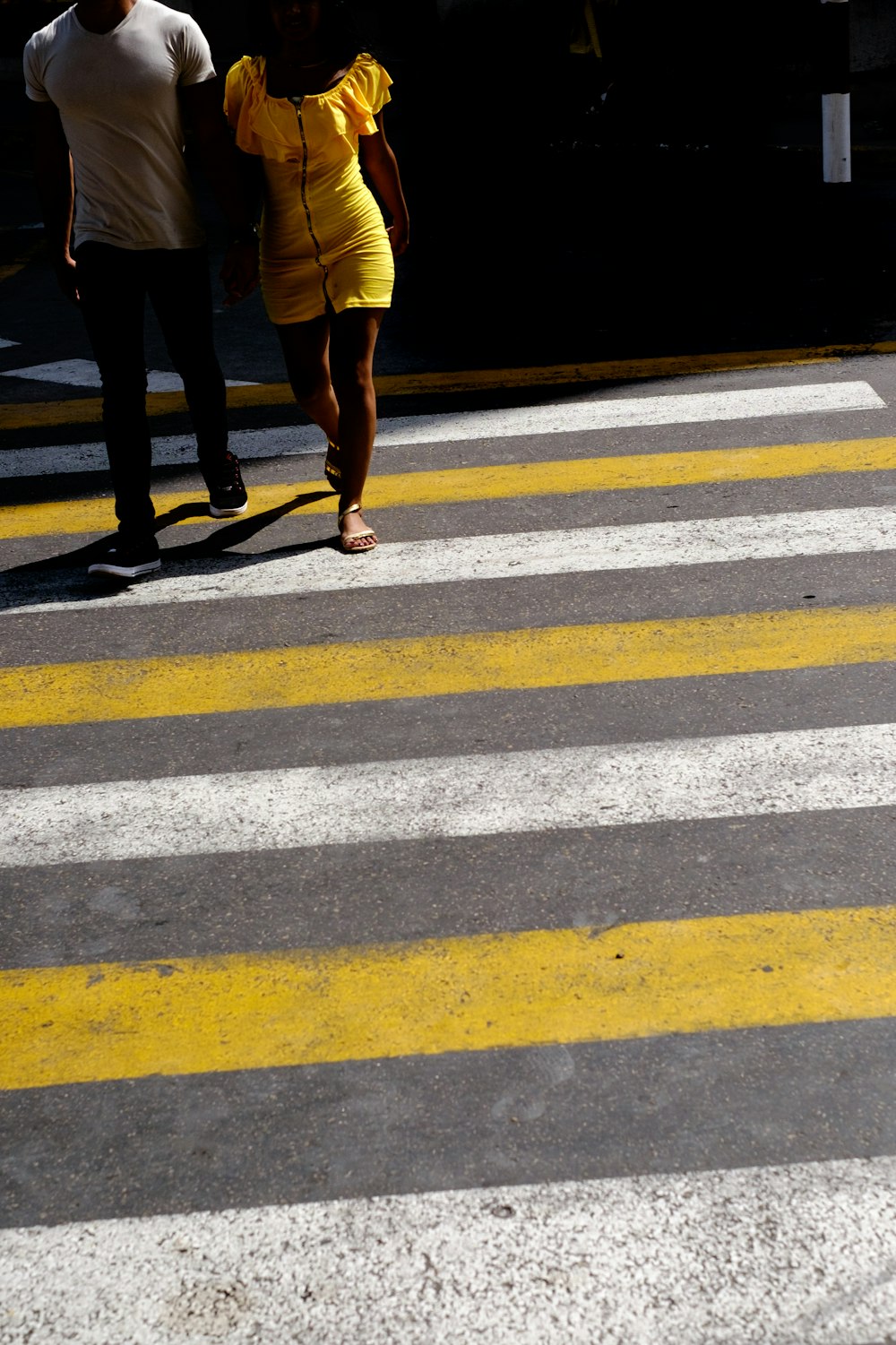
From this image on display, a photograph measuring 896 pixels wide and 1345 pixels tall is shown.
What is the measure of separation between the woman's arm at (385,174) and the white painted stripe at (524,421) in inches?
45.4

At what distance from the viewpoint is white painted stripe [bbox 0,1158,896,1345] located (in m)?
2.23

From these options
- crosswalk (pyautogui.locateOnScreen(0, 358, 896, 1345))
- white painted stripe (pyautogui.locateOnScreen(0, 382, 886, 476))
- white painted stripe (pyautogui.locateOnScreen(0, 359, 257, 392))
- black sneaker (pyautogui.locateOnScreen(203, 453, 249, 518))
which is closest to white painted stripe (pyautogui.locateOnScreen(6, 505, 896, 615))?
crosswalk (pyautogui.locateOnScreen(0, 358, 896, 1345))

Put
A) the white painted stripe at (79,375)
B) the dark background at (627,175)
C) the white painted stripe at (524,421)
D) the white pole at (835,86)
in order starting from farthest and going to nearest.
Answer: the white pole at (835,86), the dark background at (627,175), the white painted stripe at (79,375), the white painted stripe at (524,421)

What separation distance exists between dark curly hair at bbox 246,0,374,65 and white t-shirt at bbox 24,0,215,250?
0.58ft

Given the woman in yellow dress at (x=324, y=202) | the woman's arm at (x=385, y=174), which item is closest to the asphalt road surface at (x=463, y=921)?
the woman in yellow dress at (x=324, y=202)

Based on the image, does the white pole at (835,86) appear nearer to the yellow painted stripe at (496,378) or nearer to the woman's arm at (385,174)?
the yellow painted stripe at (496,378)

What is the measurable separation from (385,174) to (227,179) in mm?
565

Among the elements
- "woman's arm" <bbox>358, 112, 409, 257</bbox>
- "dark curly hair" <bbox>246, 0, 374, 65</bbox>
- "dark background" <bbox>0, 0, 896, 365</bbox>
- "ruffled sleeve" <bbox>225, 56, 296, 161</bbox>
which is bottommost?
"dark background" <bbox>0, 0, 896, 365</bbox>

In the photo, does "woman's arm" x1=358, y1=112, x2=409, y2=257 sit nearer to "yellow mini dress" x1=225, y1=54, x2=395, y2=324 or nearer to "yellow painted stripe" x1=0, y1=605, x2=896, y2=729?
"yellow mini dress" x1=225, y1=54, x2=395, y2=324

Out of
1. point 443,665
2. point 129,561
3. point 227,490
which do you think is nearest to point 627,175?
point 227,490

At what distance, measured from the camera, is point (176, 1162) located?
102 inches

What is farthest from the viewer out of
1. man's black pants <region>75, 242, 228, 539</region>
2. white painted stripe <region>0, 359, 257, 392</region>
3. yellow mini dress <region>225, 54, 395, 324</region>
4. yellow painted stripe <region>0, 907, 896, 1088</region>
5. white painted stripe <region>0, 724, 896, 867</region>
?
white painted stripe <region>0, 359, 257, 392</region>

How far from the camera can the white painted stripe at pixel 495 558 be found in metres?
→ 5.07

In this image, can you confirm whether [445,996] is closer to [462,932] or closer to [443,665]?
[462,932]
